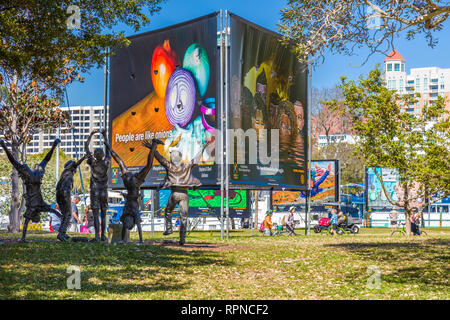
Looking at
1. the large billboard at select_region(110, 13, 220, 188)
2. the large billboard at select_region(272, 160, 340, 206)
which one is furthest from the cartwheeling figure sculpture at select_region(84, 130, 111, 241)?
the large billboard at select_region(272, 160, 340, 206)

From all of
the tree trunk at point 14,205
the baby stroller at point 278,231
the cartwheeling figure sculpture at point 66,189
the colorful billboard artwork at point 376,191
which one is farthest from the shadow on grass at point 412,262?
the colorful billboard artwork at point 376,191

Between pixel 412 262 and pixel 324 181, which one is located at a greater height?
pixel 324 181

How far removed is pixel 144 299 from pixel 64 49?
11.6 meters

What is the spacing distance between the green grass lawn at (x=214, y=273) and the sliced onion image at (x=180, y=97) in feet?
40.1

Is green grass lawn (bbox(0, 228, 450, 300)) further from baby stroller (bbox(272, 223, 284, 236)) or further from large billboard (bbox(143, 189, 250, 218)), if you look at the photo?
large billboard (bbox(143, 189, 250, 218))

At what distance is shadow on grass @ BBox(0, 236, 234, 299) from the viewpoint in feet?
33.5

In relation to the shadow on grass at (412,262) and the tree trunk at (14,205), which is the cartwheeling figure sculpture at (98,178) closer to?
the shadow on grass at (412,262)

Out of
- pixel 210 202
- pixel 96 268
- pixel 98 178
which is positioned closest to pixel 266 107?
pixel 210 202

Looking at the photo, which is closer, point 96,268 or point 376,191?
point 96,268

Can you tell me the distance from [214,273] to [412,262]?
17.6 ft

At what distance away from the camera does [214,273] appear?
12.8 metres

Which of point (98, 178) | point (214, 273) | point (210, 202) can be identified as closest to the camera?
point (214, 273)

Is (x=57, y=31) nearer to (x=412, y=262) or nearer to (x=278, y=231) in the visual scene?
(x=412, y=262)

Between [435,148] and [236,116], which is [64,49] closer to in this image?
[236,116]
